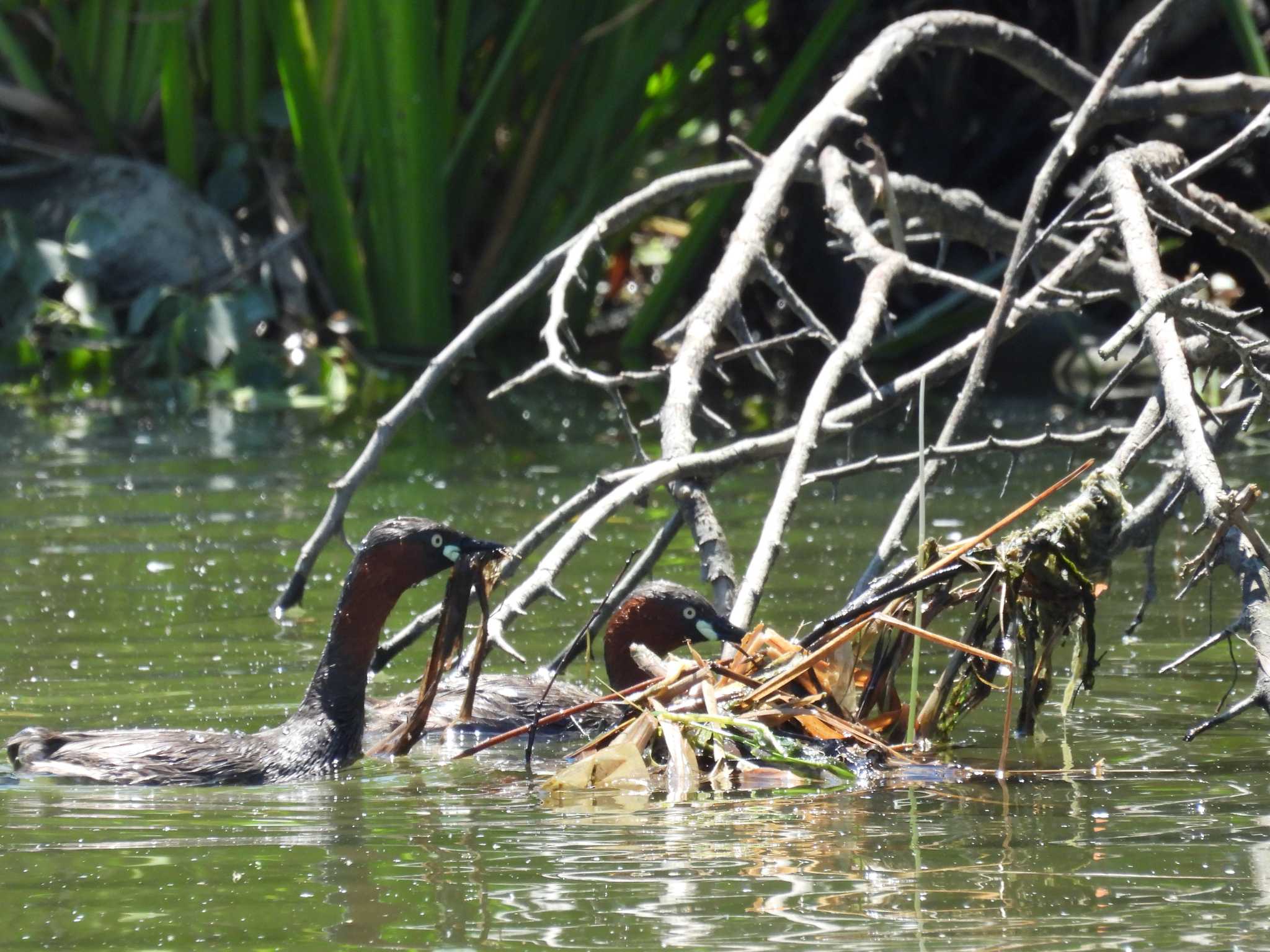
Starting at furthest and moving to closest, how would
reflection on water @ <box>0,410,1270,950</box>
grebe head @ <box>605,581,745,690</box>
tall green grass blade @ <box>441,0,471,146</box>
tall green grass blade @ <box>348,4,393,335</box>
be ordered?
1. tall green grass blade @ <box>441,0,471,146</box>
2. tall green grass blade @ <box>348,4,393,335</box>
3. grebe head @ <box>605,581,745,690</box>
4. reflection on water @ <box>0,410,1270,950</box>

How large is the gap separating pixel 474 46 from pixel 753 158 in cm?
932

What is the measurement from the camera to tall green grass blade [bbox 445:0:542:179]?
13.7 m

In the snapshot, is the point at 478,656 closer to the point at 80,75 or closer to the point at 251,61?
the point at 251,61

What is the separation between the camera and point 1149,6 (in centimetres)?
1360

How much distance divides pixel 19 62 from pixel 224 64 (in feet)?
5.12

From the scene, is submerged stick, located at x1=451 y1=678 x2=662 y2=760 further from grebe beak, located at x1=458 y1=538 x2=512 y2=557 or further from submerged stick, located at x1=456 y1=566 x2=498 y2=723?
grebe beak, located at x1=458 y1=538 x2=512 y2=557

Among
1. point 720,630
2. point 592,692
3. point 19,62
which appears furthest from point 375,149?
point 720,630

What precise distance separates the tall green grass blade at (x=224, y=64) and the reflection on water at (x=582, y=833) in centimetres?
801

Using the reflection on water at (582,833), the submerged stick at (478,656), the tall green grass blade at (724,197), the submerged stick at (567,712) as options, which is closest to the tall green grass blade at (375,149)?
the tall green grass blade at (724,197)

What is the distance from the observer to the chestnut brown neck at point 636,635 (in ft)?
18.9

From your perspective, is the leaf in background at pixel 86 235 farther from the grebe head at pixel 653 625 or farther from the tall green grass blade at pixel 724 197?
the grebe head at pixel 653 625

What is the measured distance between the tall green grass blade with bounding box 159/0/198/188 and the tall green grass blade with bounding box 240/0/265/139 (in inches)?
15.6

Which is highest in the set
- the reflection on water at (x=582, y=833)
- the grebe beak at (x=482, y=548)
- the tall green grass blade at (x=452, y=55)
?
the tall green grass blade at (x=452, y=55)

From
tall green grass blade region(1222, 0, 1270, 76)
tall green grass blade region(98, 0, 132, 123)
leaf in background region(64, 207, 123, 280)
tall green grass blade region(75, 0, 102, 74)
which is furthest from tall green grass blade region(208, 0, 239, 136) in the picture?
tall green grass blade region(1222, 0, 1270, 76)
